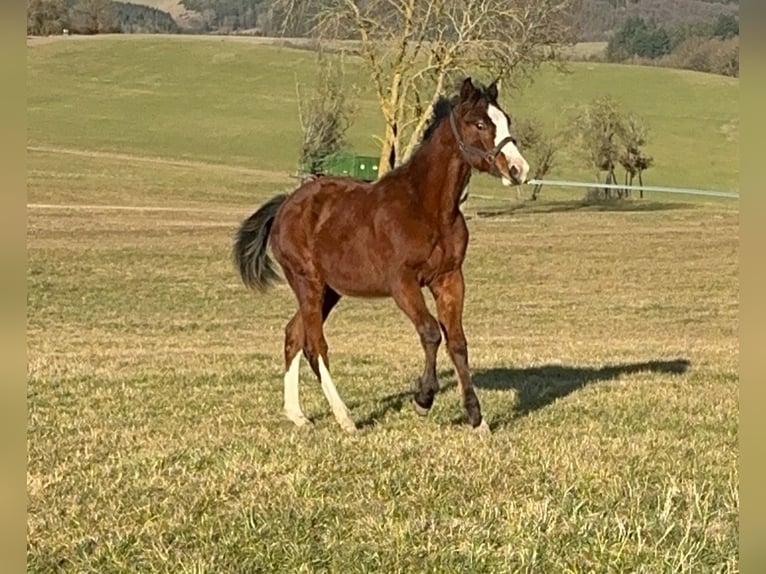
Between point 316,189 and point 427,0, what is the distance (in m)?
33.5

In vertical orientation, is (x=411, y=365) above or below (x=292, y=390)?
below

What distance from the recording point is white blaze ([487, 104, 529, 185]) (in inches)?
307

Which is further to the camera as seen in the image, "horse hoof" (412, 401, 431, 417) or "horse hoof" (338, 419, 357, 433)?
"horse hoof" (412, 401, 431, 417)

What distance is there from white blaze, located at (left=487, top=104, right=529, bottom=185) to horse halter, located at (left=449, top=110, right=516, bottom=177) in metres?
0.02

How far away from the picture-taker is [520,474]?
19.8 feet

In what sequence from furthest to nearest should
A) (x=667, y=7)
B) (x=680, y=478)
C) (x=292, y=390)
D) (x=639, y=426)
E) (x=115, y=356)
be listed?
(x=667, y=7) < (x=115, y=356) < (x=292, y=390) < (x=639, y=426) < (x=680, y=478)

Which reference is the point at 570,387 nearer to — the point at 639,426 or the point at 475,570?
the point at 639,426

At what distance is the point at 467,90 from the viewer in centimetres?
813

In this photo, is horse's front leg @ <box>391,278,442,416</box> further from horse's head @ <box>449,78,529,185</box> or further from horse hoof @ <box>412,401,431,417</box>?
horse's head @ <box>449,78,529,185</box>

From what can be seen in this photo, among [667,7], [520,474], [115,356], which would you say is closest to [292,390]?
[520,474]

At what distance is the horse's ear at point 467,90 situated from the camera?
26.6 ft

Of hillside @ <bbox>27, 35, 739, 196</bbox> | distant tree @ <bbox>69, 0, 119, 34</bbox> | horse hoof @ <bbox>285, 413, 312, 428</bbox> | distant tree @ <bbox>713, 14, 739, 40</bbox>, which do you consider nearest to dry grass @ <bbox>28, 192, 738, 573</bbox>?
horse hoof @ <bbox>285, 413, 312, 428</bbox>

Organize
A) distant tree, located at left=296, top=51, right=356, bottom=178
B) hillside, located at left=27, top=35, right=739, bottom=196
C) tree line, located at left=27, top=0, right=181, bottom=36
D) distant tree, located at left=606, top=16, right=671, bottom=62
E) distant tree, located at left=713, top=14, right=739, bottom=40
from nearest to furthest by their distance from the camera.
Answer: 1. distant tree, located at left=713, top=14, right=739, bottom=40
2. distant tree, located at left=296, top=51, right=356, bottom=178
3. hillside, located at left=27, top=35, right=739, bottom=196
4. tree line, located at left=27, top=0, right=181, bottom=36
5. distant tree, located at left=606, top=16, right=671, bottom=62

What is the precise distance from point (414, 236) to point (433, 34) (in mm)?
33530
